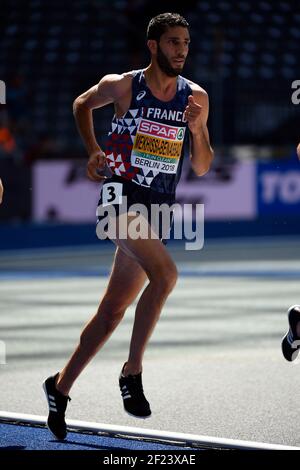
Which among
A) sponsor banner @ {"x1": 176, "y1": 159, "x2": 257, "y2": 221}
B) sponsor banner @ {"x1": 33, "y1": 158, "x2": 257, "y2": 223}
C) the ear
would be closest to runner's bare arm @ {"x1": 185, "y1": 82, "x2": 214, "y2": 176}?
the ear

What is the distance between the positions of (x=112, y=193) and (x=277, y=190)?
832 inches

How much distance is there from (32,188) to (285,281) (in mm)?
11180

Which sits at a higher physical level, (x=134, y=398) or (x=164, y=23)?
(x=164, y=23)

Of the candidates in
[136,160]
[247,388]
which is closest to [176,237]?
[247,388]

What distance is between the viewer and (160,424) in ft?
21.2

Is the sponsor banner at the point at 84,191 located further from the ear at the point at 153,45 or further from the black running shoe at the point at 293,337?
the ear at the point at 153,45

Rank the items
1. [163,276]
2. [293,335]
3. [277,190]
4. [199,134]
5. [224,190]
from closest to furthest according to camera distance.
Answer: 1. [163,276]
2. [199,134]
3. [293,335]
4. [224,190]
5. [277,190]

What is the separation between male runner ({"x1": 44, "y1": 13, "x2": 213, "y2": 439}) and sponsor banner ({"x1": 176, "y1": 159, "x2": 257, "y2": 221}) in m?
19.8

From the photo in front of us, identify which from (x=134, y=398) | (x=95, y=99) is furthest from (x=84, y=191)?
(x=134, y=398)

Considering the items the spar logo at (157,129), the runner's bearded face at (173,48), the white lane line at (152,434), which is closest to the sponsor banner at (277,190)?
the white lane line at (152,434)

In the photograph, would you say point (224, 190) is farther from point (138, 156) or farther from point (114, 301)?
point (114, 301)

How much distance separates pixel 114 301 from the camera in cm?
580

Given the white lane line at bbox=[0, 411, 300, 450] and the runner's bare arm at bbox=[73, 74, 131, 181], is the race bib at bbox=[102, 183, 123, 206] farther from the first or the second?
the white lane line at bbox=[0, 411, 300, 450]

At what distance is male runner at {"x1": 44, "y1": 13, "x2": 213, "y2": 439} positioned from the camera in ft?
18.8
